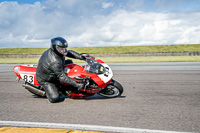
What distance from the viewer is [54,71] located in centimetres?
519

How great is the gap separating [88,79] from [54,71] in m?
0.88

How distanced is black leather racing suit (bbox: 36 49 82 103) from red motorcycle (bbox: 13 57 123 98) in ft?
0.83

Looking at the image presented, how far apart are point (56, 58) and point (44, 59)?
41 centimetres

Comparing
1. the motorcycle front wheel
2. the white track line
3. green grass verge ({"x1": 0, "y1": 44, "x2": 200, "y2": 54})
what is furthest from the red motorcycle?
green grass verge ({"x1": 0, "y1": 44, "x2": 200, "y2": 54})

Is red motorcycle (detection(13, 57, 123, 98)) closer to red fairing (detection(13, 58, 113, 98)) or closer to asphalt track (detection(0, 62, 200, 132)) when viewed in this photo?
red fairing (detection(13, 58, 113, 98))

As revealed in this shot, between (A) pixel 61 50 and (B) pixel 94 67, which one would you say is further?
(B) pixel 94 67

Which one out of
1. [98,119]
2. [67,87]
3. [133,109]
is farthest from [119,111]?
[67,87]

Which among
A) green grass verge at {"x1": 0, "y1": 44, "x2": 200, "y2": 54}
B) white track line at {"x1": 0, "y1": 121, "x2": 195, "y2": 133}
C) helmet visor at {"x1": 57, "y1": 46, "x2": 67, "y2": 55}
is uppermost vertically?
green grass verge at {"x1": 0, "y1": 44, "x2": 200, "y2": 54}

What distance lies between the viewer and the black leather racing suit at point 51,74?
5168mm

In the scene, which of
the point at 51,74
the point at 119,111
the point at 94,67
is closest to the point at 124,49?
the point at 94,67

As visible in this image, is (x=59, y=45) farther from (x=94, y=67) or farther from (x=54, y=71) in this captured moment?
(x=94, y=67)

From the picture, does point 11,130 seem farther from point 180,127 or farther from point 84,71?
point 180,127

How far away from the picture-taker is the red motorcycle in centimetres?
529

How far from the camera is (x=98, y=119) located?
3975 millimetres
